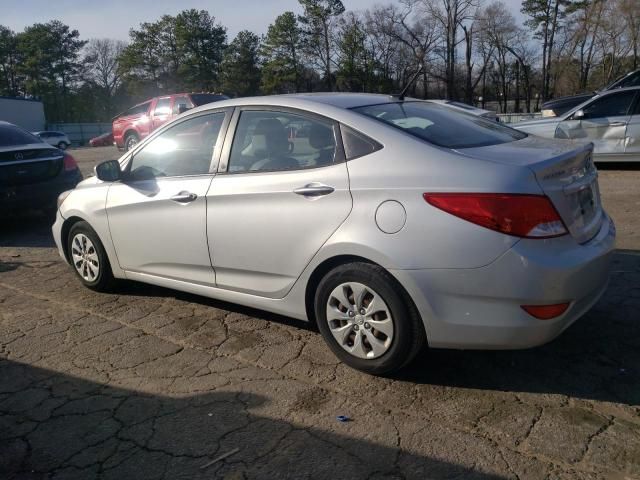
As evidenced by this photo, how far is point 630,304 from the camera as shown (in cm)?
400

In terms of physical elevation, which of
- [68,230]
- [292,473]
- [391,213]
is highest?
[391,213]

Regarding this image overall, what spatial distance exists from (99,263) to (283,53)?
57.7 meters

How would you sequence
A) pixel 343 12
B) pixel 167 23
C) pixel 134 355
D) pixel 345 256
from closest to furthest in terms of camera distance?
pixel 345 256
pixel 134 355
pixel 343 12
pixel 167 23

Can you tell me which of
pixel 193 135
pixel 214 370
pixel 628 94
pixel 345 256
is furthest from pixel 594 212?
pixel 628 94

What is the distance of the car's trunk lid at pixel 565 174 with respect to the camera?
283cm

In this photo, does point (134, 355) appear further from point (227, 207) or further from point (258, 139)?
point (258, 139)

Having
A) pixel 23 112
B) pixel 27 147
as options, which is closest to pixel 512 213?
pixel 27 147

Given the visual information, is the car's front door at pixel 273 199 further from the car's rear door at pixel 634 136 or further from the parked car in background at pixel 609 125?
the car's rear door at pixel 634 136

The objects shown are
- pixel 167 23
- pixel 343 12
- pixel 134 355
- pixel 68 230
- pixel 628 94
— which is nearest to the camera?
pixel 134 355

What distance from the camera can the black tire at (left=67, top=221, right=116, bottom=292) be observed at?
469 centimetres

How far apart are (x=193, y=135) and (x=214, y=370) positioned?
1721 mm

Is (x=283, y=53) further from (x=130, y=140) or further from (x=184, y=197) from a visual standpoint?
(x=184, y=197)

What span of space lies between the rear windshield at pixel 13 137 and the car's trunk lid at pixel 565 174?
638cm

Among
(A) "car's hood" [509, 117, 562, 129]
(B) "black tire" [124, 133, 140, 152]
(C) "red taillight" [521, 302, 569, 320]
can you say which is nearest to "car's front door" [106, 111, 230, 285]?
(C) "red taillight" [521, 302, 569, 320]
